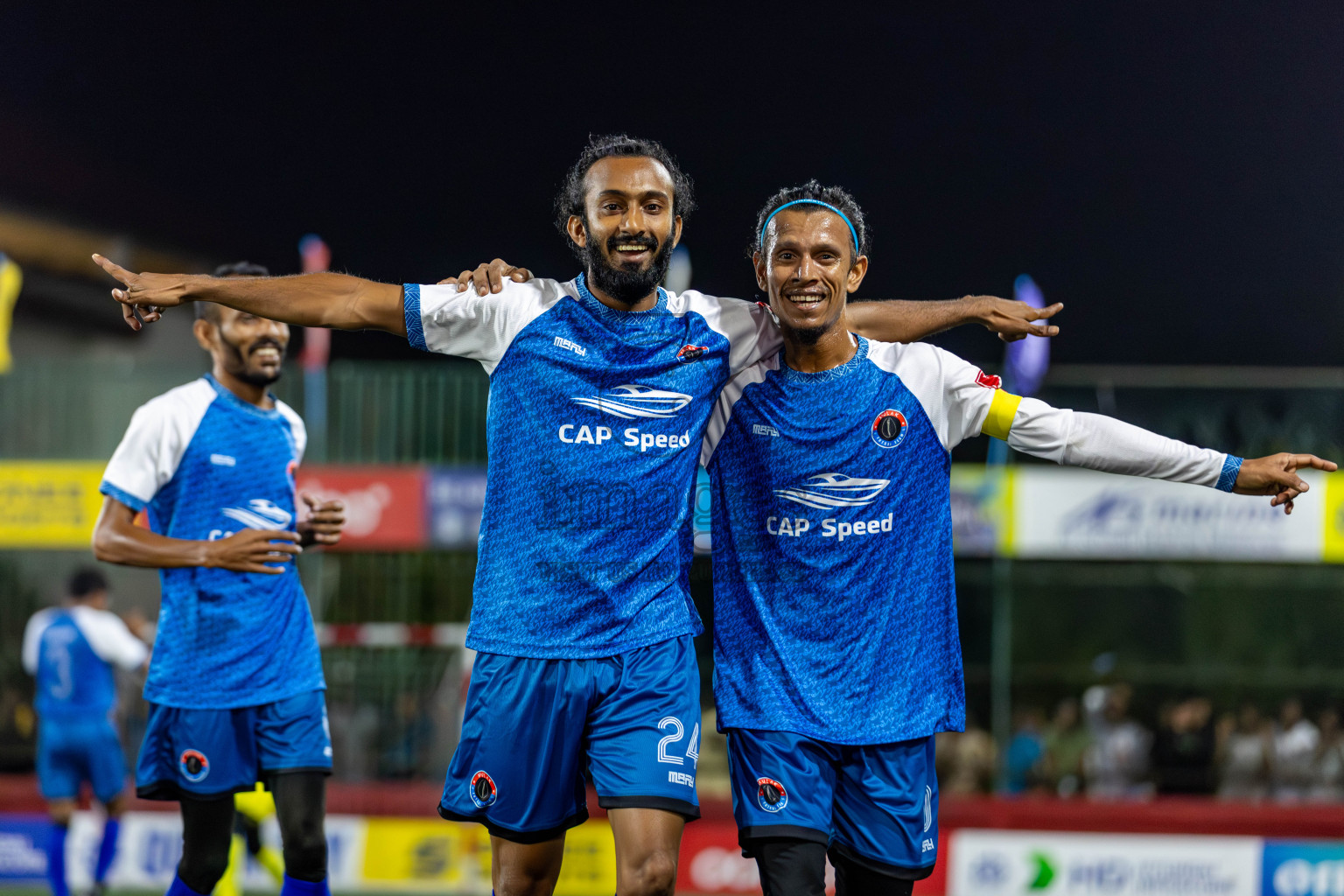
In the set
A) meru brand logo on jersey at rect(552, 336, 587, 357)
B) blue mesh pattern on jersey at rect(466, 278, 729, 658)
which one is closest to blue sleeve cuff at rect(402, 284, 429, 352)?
blue mesh pattern on jersey at rect(466, 278, 729, 658)

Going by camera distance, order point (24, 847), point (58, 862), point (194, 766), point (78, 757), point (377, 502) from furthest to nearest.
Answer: point (377, 502), point (24, 847), point (78, 757), point (58, 862), point (194, 766)

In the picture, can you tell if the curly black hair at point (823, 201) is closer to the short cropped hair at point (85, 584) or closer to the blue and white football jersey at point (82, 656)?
the blue and white football jersey at point (82, 656)

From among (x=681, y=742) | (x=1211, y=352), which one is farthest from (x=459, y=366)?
(x=1211, y=352)

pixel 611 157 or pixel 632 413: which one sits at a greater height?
pixel 611 157

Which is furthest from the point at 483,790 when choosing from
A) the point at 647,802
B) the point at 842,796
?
the point at 842,796

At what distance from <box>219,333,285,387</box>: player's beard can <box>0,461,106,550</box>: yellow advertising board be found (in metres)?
5.73

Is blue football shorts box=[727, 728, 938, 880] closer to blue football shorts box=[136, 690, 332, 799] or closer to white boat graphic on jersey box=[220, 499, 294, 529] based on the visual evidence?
blue football shorts box=[136, 690, 332, 799]

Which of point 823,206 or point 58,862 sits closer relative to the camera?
point 823,206

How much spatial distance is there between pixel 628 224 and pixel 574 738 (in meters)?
1.31

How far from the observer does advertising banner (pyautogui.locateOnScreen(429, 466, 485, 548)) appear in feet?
31.5

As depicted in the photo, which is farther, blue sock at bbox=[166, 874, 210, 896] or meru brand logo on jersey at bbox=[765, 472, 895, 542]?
blue sock at bbox=[166, 874, 210, 896]

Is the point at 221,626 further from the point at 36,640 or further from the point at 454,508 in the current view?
the point at 454,508

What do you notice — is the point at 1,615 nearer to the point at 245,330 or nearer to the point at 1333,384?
the point at 245,330

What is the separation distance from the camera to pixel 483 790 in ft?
10.7
